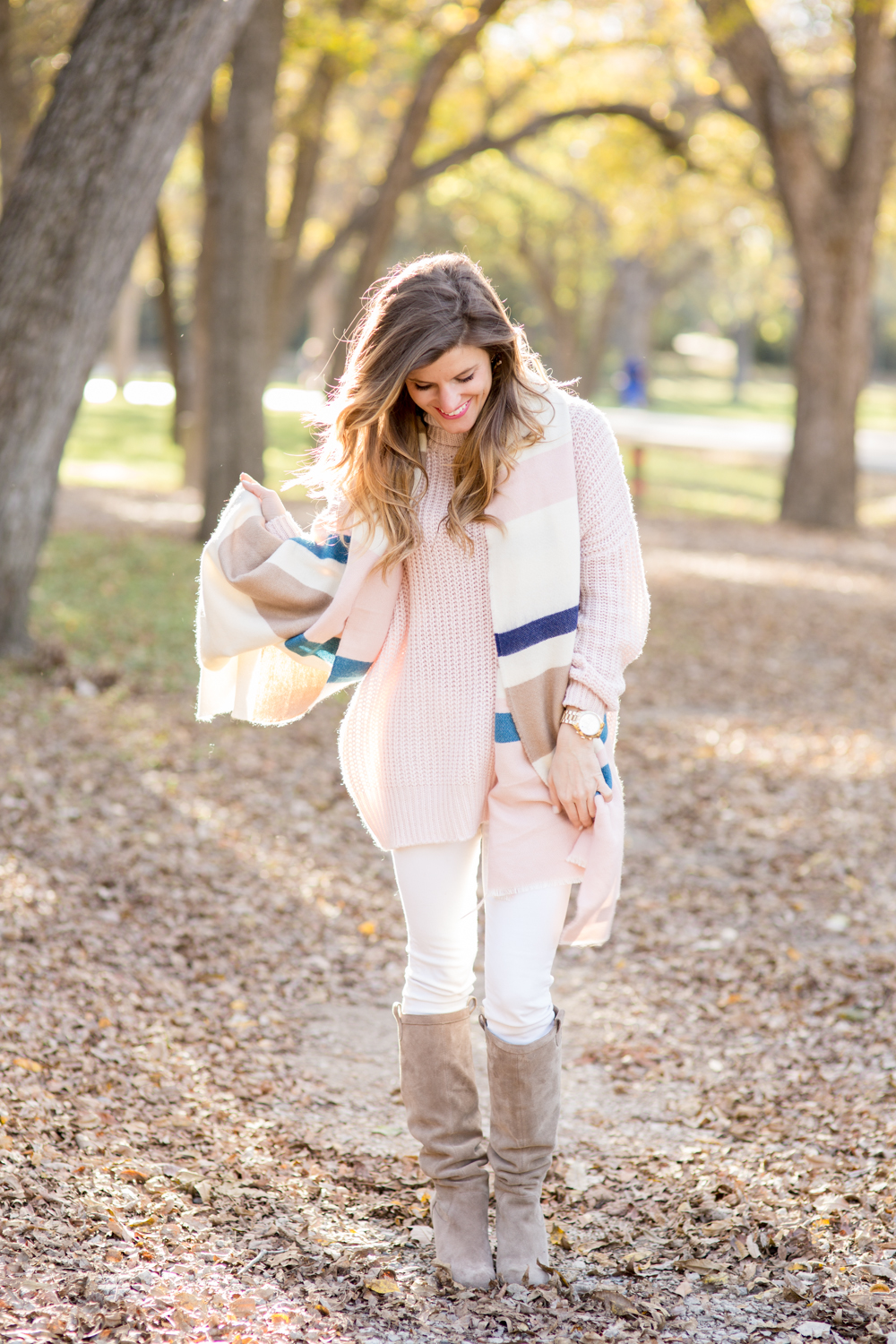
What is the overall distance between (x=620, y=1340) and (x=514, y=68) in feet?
57.6

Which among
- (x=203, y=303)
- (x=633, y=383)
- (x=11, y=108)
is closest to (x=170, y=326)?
(x=203, y=303)

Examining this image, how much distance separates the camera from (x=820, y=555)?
14008 mm

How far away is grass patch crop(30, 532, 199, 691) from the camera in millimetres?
7918

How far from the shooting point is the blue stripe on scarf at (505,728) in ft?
8.91

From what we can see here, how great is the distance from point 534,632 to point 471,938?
663 mm

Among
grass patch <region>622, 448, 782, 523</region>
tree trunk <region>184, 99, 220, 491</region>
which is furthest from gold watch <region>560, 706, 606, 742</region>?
grass patch <region>622, 448, 782, 523</region>

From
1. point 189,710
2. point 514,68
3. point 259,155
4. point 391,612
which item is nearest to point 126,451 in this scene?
point 514,68

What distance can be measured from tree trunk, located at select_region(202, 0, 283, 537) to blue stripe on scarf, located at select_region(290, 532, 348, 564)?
7.55 metres

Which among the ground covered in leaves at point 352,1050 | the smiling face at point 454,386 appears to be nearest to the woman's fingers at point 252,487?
the smiling face at point 454,386

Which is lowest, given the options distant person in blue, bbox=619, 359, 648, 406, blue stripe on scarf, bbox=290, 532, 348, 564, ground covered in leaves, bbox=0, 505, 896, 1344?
ground covered in leaves, bbox=0, 505, 896, 1344

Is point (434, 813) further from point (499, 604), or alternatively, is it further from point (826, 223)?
point (826, 223)

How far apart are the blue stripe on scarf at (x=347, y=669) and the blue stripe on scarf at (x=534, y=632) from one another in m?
0.32

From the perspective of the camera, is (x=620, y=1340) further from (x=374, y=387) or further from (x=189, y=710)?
(x=189, y=710)

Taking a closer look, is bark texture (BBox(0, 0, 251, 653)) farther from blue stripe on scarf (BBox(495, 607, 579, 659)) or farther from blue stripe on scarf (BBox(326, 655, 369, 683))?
blue stripe on scarf (BBox(495, 607, 579, 659))
